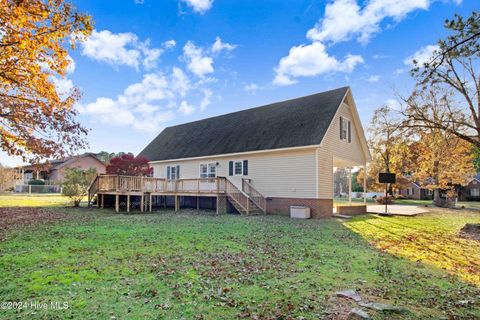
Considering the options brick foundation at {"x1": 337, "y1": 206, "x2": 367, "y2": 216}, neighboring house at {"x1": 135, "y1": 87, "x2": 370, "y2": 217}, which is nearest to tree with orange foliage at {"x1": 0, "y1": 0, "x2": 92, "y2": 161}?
neighboring house at {"x1": 135, "y1": 87, "x2": 370, "y2": 217}

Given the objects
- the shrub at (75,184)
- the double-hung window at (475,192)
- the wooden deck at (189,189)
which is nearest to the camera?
the wooden deck at (189,189)

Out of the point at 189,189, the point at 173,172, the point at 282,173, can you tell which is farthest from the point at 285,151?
the point at 173,172

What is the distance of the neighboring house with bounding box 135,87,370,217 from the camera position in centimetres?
1636

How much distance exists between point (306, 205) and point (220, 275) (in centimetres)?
1130

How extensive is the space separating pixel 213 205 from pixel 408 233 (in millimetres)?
12550

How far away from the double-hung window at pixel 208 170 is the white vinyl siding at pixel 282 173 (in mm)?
1145

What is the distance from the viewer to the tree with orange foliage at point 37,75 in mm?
8242

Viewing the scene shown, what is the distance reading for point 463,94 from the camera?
13039 mm

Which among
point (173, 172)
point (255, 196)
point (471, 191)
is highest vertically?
point (173, 172)

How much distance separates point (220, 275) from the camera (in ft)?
18.7

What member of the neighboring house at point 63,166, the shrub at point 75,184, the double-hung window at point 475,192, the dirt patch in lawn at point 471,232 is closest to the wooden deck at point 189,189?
the shrub at point 75,184

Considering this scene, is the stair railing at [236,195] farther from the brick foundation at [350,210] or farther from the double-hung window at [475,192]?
the double-hung window at [475,192]

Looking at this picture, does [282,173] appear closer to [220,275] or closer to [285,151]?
[285,151]

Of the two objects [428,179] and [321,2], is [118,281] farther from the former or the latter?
[428,179]
